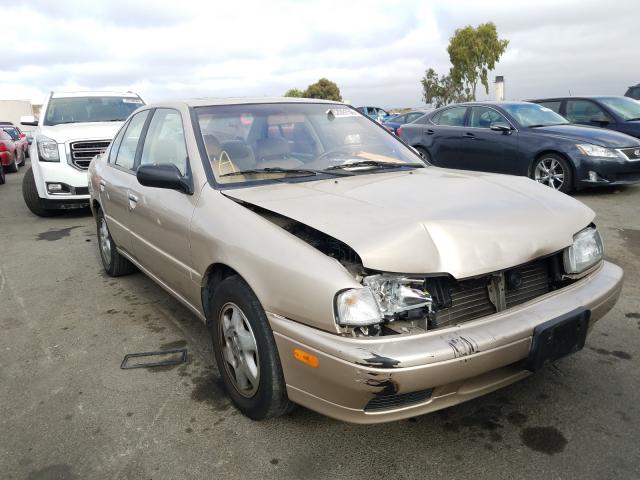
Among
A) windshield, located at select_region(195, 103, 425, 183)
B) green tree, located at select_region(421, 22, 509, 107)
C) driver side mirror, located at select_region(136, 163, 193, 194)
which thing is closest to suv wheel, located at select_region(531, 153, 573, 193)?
windshield, located at select_region(195, 103, 425, 183)

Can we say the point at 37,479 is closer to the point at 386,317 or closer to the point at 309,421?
the point at 309,421

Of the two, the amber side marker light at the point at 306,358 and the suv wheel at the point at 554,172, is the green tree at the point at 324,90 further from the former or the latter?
the amber side marker light at the point at 306,358

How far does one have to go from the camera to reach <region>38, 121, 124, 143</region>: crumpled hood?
7.35 meters

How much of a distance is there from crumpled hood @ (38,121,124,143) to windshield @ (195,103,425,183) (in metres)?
4.69

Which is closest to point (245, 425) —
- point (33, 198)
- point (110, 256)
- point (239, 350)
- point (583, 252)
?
point (239, 350)

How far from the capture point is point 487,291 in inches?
88.4

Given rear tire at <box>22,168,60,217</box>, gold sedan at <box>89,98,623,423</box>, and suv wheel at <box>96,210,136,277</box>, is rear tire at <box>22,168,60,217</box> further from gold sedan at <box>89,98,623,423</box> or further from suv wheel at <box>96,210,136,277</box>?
gold sedan at <box>89,98,623,423</box>

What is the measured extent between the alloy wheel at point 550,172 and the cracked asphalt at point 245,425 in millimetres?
4106

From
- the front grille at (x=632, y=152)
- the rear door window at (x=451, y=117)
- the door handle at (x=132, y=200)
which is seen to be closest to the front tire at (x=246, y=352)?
the door handle at (x=132, y=200)

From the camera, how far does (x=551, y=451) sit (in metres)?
2.23

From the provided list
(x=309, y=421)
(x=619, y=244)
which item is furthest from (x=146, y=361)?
(x=619, y=244)

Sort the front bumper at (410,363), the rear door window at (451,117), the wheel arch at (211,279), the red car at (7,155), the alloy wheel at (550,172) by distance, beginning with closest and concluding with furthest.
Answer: the front bumper at (410,363)
the wheel arch at (211,279)
the alloy wheel at (550,172)
the rear door window at (451,117)
the red car at (7,155)

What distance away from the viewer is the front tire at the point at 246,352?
2262 millimetres

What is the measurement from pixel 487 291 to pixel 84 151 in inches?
263
